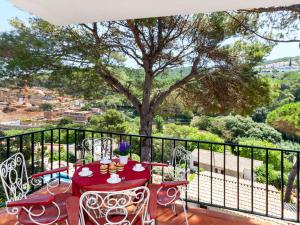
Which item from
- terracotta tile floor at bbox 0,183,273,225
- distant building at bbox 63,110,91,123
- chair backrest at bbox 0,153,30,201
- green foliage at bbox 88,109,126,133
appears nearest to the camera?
chair backrest at bbox 0,153,30,201

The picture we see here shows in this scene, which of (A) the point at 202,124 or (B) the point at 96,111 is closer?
(B) the point at 96,111

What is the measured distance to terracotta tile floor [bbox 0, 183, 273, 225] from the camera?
2678 millimetres

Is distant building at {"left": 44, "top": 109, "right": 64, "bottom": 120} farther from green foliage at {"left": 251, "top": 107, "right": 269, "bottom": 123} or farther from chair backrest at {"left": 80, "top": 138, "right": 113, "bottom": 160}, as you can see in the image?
green foliage at {"left": 251, "top": 107, "right": 269, "bottom": 123}

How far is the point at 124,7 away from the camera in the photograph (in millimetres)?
3162

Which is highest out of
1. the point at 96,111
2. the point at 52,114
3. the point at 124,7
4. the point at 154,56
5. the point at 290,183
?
the point at 154,56

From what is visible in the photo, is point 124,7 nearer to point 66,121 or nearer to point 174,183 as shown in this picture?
point 174,183

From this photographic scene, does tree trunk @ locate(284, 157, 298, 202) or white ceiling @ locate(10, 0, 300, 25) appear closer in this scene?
white ceiling @ locate(10, 0, 300, 25)

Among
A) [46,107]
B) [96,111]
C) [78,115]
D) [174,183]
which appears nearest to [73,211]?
[174,183]

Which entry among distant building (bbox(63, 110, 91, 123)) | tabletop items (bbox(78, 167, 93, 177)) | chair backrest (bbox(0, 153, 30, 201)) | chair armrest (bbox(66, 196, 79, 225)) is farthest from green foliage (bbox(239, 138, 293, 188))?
chair armrest (bbox(66, 196, 79, 225))

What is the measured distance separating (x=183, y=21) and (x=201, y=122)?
7.06 metres

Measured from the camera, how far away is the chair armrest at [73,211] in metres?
1.66

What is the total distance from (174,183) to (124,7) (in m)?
2.16

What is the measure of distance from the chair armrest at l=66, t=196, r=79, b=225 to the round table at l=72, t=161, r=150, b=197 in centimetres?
24

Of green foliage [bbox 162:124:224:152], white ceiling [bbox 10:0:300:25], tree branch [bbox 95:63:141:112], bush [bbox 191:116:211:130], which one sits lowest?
green foliage [bbox 162:124:224:152]
